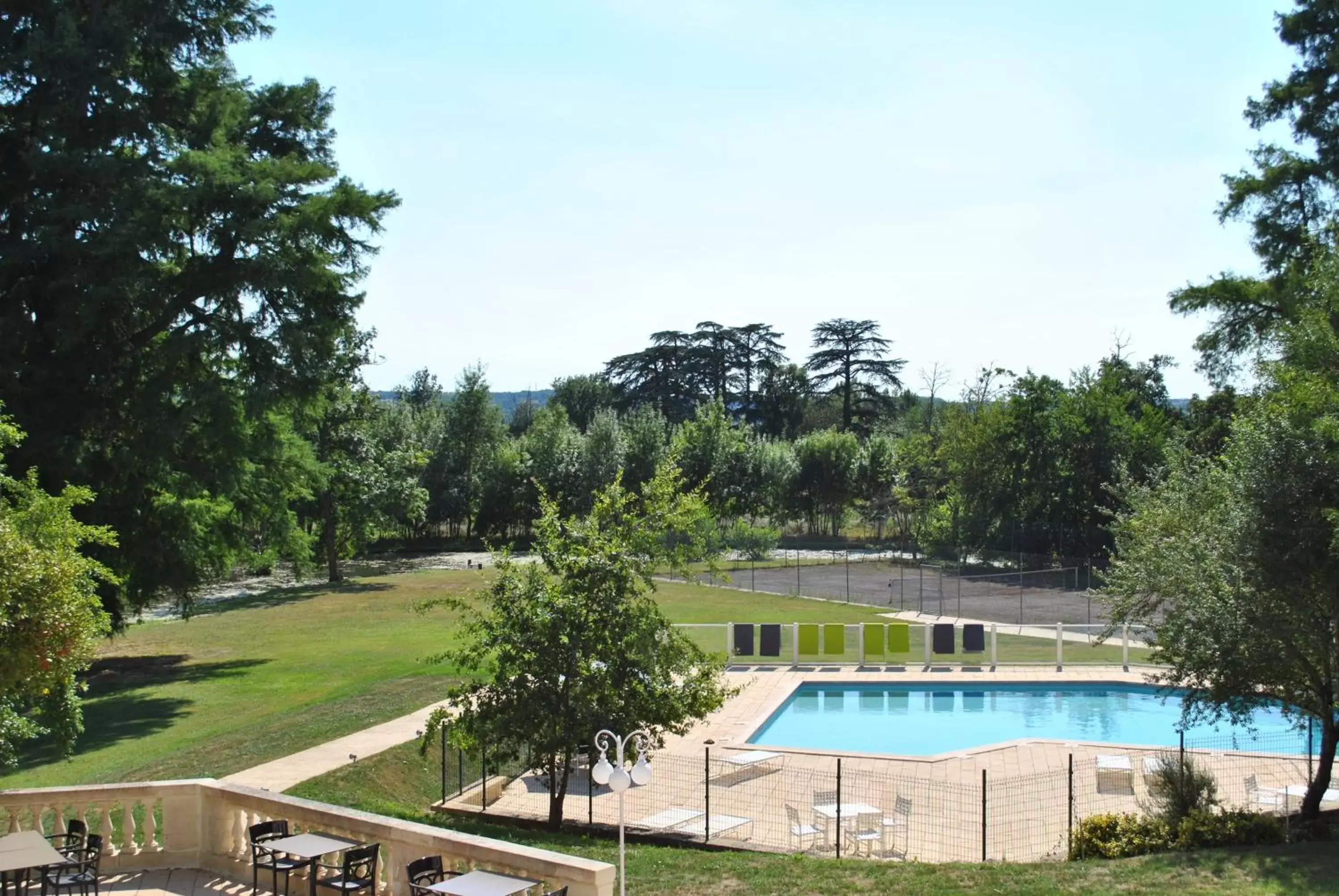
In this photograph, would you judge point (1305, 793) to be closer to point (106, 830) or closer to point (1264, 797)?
point (1264, 797)

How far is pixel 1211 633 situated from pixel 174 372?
22970 mm

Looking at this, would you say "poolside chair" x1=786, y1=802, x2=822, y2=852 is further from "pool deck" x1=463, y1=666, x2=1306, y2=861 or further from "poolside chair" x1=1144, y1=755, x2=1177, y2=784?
"poolside chair" x1=1144, y1=755, x2=1177, y2=784

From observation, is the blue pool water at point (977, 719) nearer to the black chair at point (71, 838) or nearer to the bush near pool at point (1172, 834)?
the bush near pool at point (1172, 834)

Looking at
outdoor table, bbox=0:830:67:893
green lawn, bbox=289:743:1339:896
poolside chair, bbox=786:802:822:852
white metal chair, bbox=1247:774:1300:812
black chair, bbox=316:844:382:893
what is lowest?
poolside chair, bbox=786:802:822:852

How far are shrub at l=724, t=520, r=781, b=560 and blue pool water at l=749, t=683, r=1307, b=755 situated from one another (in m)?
31.0

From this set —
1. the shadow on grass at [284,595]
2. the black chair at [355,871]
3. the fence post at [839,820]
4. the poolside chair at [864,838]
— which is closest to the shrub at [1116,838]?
the poolside chair at [864,838]

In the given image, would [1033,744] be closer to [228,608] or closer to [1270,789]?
[1270,789]

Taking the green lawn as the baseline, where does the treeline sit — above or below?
above

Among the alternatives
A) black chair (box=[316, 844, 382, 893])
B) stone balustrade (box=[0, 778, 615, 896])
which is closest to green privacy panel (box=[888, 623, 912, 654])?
stone balustrade (box=[0, 778, 615, 896])

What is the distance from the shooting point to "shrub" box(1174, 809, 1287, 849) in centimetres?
1348

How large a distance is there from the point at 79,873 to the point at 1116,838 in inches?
455

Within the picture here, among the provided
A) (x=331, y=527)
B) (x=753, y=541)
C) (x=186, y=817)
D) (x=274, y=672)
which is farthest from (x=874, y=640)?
(x=331, y=527)

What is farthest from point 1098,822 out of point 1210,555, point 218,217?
point 218,217

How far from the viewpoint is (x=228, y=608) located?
4422cm
